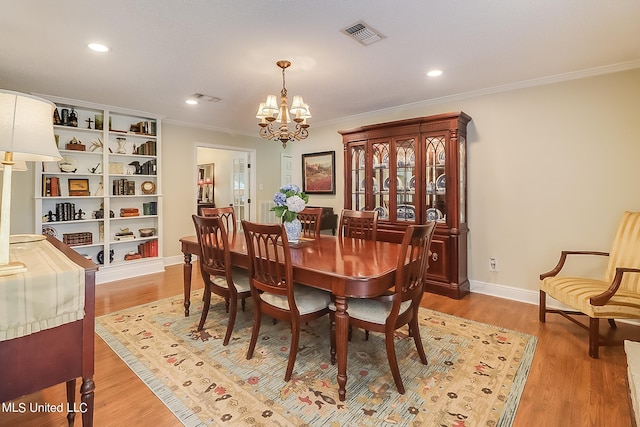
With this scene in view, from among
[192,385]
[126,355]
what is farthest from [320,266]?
[126,355]

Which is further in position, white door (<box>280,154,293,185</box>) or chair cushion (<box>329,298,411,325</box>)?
white door (<box>280,154,293,185</box>)

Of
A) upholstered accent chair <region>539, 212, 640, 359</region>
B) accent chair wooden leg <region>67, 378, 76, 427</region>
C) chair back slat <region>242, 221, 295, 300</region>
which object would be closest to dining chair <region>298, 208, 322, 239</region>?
chair back slat <region>242, 221, 295, 300</region>

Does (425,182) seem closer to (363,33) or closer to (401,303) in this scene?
(363,33)

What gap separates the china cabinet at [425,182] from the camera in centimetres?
347

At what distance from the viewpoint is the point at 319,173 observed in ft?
17.3

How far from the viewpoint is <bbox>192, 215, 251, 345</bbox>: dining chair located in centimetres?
237

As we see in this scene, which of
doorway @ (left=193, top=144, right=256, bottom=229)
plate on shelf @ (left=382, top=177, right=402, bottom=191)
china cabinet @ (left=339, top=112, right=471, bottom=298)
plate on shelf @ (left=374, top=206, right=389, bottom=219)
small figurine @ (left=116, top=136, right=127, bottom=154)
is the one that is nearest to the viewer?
china cabinet @ (left=339, top=112, right=471, bottom=298)

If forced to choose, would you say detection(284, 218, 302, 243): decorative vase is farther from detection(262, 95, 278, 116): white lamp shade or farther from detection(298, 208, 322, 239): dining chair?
detection(262, 95, 278, 116): white lamp shade

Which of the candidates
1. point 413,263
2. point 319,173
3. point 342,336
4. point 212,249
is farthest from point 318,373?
point 319,173

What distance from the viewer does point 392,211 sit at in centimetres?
396

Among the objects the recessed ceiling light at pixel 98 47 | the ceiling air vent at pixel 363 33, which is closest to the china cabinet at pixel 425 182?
the ceiling air vent at pixel 363 33

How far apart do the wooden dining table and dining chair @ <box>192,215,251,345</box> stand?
Result: 11cm

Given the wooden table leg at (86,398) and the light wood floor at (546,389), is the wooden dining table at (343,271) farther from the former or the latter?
the wooden table leg at (86,398)

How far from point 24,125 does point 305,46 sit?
1864 mm
